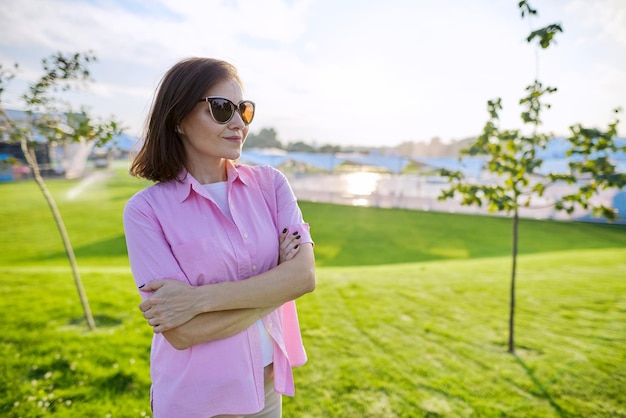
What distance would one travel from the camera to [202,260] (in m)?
1.50

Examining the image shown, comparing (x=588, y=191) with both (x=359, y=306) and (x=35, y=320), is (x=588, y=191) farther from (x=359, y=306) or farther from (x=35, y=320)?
(x=35, y=320)

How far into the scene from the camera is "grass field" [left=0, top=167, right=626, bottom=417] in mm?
3146

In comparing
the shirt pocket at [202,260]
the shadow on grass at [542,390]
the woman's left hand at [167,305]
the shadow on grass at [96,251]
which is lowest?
the shadow on grass at [96,251]

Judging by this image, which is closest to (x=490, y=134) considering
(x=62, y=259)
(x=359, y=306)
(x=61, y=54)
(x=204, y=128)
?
(x=359, y=306)

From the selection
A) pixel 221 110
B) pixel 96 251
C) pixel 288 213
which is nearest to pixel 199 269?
pixel 288 213

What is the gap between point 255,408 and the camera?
1.53m

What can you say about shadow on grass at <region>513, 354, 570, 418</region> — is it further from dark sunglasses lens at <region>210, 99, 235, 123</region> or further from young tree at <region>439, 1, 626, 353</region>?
dark sunglasses lens at <region>210, 99, 235, 123</region>

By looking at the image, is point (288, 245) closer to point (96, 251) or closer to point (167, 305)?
point (167, 305)

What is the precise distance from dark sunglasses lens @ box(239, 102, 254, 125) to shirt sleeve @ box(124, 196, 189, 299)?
61cm

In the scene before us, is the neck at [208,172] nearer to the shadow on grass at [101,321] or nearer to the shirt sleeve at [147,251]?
the shirt sleeve at [147,251]

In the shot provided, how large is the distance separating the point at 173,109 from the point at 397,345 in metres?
3.71

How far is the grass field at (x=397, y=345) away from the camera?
315 cm

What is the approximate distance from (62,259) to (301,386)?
36.7ft

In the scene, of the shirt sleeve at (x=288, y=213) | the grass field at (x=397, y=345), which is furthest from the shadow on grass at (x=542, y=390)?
the shirt sleeve at (x=288, y=213)
